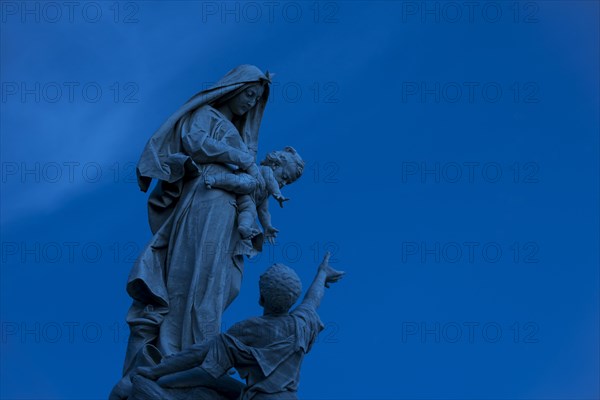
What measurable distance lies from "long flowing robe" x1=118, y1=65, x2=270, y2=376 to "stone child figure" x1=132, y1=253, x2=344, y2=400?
3.43ft

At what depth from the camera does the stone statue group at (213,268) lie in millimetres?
13750

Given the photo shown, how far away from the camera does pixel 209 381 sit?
14.0 m

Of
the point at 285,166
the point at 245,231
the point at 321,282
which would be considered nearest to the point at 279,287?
the point at 321,282

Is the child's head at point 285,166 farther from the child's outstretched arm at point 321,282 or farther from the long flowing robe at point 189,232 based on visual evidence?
the child's outstretched arm at point 321,282

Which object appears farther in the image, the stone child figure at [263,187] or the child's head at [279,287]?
the stone child figure at [263,187]

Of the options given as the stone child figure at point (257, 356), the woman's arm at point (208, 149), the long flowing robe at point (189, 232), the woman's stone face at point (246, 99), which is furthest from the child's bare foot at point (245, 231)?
the stone child figure at point (257, 356)

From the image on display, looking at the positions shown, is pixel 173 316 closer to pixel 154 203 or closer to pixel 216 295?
pixel 216 295

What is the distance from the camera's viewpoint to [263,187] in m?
16.7

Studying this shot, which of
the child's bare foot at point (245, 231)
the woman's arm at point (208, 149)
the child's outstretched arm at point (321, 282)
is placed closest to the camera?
the child's outstretched arm at point (321, 282)

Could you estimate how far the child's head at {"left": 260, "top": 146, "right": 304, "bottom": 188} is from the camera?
1698 cm

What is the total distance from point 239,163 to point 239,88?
4.08 ft

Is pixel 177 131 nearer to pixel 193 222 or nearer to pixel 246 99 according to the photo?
pixel 246 99

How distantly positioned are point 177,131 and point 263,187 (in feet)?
4.66

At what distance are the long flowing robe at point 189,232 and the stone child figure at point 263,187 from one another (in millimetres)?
144
